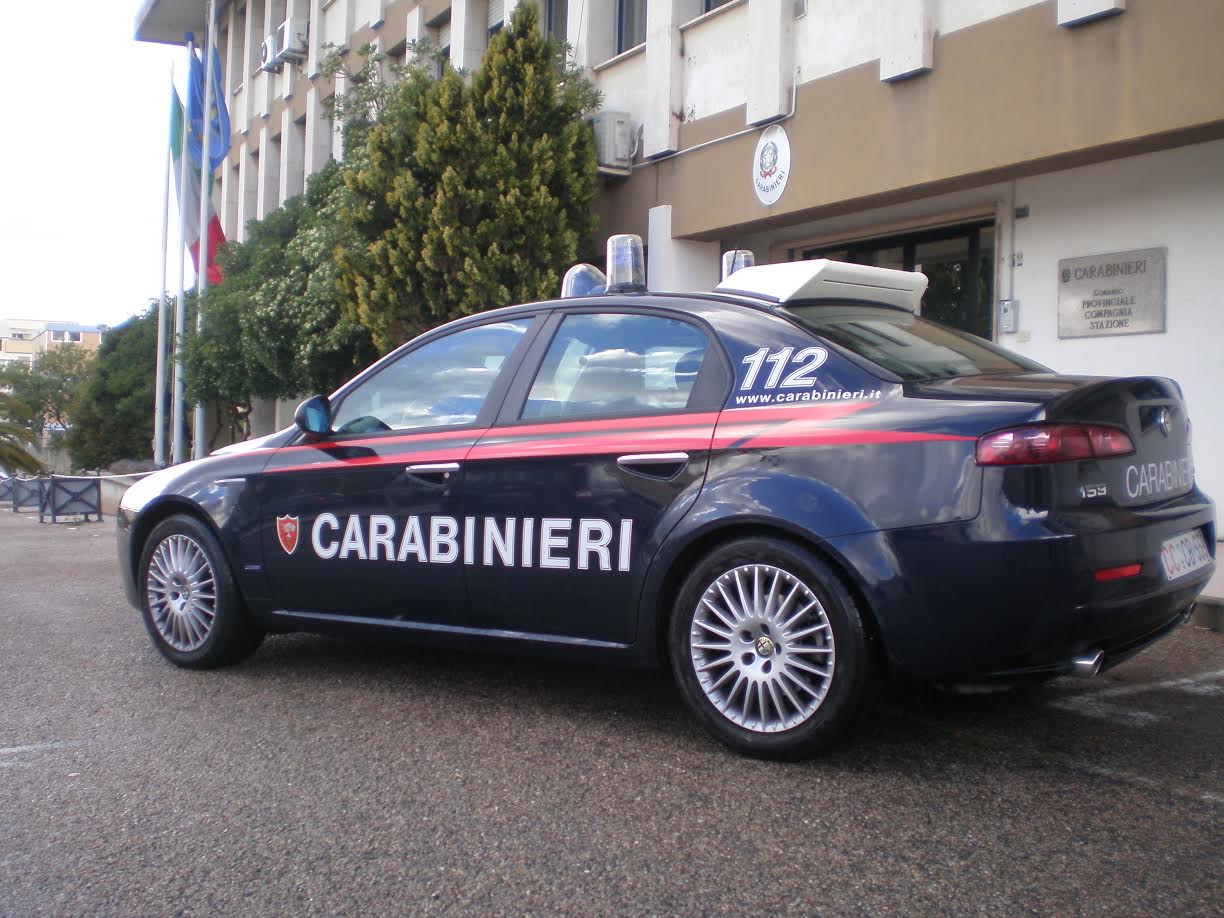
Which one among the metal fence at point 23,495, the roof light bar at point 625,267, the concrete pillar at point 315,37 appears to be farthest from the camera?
the concrete pillar at point 315,37

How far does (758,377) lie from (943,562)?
91cm

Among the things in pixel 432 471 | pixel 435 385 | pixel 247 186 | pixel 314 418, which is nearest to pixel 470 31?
pixel 247 186

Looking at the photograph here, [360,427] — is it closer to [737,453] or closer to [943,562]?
[737,453]

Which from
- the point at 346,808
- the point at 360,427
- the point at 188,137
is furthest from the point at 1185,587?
the point at 188,137

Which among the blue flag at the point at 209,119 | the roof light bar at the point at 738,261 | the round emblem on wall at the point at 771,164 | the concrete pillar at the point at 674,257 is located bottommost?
the roof light bar at the point at 738,261

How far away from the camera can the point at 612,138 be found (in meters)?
13.5

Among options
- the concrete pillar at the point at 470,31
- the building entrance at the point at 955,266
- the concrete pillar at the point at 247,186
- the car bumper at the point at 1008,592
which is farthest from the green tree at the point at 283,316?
the car bumper at the point at 1008,592

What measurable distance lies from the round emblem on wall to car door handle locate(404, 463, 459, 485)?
7.76 m

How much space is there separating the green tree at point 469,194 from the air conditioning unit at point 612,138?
540mm

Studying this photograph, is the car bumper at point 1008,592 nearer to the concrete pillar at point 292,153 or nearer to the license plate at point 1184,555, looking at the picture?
the license plate at point 1184,555

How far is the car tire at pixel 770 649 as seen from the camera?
12.0 ft

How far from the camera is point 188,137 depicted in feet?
89.5

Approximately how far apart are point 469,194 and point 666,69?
2739mm

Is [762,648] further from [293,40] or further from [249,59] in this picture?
[249,59]
